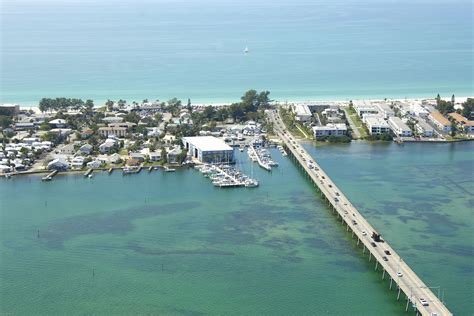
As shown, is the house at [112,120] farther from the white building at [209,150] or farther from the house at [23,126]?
the white building at [209,150]

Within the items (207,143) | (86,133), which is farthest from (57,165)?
(207,143)

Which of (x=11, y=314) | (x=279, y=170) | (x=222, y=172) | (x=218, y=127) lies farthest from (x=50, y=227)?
(x=218, y=127)

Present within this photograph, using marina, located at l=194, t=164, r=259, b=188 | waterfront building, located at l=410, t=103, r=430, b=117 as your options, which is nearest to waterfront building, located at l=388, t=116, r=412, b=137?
waterfront building, located at l=410, t=103, r=430, b=117

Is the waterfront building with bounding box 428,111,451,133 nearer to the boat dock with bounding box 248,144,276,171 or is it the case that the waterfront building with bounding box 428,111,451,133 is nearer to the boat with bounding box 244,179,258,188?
the boat dock with bounding box 248,144,276,171

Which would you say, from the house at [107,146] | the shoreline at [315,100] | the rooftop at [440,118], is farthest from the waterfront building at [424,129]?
the house at [107,146]

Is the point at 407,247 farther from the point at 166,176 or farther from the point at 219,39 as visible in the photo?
the point at 219,39

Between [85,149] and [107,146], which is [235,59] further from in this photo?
[85,149]
